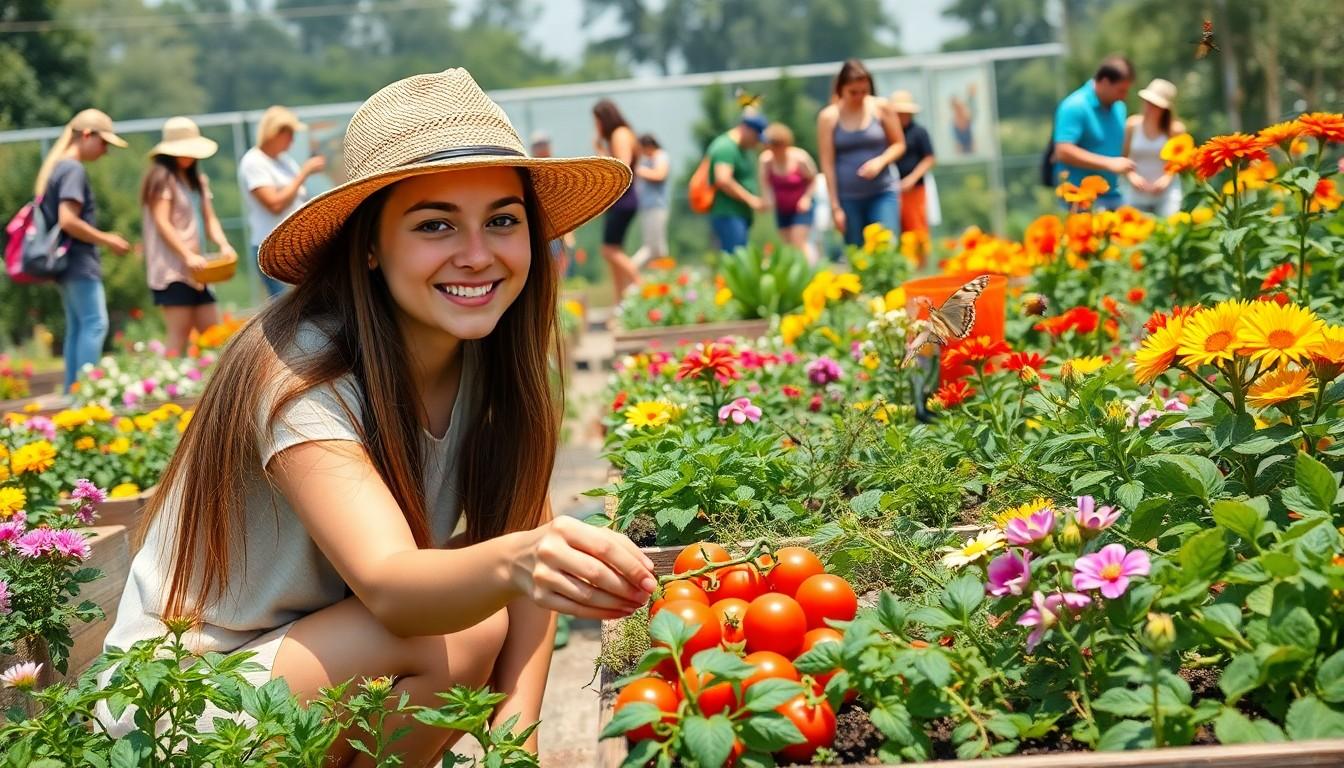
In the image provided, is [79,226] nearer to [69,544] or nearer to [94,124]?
[94,124]

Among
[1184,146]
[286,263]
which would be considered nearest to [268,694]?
[286,263]

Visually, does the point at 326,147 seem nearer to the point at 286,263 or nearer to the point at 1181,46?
the point at 286,263

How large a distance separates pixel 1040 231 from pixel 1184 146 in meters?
0.59

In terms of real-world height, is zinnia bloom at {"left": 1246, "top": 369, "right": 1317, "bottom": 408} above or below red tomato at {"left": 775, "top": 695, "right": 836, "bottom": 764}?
above

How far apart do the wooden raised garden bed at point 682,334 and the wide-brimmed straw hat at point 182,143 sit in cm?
225

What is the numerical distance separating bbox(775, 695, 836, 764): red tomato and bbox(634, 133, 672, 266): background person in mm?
8891

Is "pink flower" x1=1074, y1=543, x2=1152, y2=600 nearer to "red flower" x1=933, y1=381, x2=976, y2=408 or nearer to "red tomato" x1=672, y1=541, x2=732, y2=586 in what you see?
"red tomato" x1=672, y1=541, x2=732, y2=586

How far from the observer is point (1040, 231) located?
4.37 meters

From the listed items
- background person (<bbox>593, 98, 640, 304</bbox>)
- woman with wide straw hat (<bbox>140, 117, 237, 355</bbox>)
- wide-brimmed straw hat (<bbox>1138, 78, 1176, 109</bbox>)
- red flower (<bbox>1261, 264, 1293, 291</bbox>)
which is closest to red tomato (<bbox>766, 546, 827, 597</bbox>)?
red flower (<bbox>1261, 264, 1293, 291</bbox>)

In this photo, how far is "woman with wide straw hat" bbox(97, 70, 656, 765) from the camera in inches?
79.4

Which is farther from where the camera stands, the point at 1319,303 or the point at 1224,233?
the point at 1224,233

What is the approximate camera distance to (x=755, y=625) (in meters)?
1.69

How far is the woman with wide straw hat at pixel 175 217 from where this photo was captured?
6805mm

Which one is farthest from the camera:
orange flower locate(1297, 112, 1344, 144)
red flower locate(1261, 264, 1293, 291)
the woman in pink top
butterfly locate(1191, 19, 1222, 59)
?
the woman in pink top
